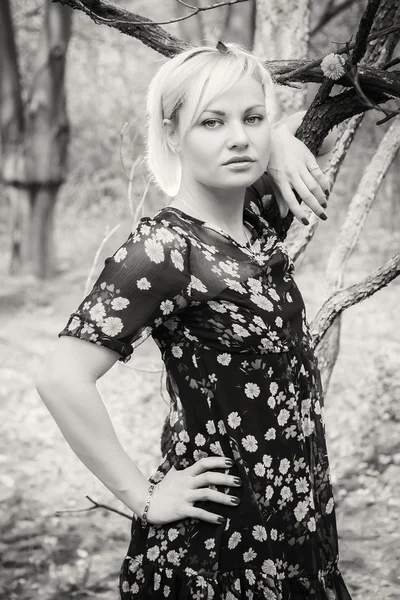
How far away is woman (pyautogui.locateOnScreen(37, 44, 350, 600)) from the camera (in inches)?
66.3

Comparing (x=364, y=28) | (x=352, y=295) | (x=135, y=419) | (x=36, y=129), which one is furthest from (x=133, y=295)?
(x=36, y=129)

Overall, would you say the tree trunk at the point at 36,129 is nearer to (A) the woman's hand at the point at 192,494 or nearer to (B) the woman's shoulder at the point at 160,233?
(B) the woman's shoulder at the point at 160,233

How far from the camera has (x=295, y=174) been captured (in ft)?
6.57

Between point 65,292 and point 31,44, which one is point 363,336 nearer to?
point 65,292

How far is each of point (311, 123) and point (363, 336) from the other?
22.8 feet

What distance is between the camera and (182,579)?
175 cm

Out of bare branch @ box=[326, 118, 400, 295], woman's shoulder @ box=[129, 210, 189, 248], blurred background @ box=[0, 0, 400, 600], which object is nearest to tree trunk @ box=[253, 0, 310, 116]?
blurred background @ box=[0, 0, 400, 600]

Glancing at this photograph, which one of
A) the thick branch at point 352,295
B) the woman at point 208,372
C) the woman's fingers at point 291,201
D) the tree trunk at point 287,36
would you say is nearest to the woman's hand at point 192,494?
the woman at point 208,372

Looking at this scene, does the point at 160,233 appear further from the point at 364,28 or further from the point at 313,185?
the point at 364,28

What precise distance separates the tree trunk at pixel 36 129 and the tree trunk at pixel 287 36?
25.8 feet

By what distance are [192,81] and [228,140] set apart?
0.16 metres

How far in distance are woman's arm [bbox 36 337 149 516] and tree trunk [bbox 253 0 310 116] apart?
8.08 feet

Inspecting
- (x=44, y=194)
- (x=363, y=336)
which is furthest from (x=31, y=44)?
(x=363, y=336)

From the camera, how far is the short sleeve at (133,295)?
1.67 m
